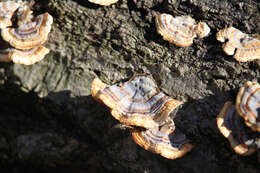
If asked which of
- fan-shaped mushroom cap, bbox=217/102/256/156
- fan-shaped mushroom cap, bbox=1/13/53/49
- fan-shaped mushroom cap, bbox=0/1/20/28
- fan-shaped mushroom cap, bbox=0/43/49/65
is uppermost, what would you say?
fan-shaped mushroom cap, bbox=0/1/20/28

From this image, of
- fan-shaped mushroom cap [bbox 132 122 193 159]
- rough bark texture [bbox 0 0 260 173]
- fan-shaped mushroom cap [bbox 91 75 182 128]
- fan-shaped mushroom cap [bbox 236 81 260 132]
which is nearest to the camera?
fan-shaped mushroom cap [bbox 236 81 260 132]

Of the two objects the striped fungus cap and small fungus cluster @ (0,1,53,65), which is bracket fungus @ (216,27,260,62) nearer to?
small fungus cluster @ (0,1,53,65)

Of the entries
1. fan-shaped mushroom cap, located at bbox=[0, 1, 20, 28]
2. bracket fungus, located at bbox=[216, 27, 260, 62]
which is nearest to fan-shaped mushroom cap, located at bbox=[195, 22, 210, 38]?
bracket fungus, located at bbox=[216, 27, 260, 62]

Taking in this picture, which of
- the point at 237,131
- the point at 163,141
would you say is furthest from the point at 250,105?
the point at 163,141

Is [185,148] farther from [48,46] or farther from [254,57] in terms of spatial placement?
[48,46]

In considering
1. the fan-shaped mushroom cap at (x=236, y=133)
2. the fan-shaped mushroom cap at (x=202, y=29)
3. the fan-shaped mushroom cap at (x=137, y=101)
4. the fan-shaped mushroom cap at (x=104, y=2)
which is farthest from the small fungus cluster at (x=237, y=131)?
the fan-shaped mushroom cap at (x=104, y=2)

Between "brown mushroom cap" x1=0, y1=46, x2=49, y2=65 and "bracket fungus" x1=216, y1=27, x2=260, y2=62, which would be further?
"brown mushroom cap" x1=0, y1=46, x2=49, y2=65

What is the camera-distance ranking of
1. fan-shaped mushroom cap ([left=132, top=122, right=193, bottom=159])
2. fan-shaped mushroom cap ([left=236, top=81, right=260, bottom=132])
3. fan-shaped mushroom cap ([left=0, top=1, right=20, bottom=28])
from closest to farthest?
fan-shaped mushroom cap ([left=236, top=81, right=260, bottom=132])
fan-shaped mushroom cap ([left=132, top=122, right=193, bottom=159])
fan-shaped mushroom cap ([left=0, top=1, right=20, bottom=28])

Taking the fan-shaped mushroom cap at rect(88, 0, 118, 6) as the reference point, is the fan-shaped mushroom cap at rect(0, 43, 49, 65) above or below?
below

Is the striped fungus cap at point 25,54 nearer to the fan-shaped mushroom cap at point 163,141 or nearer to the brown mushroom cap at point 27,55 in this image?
the brown mushroom cap at point 27,55
